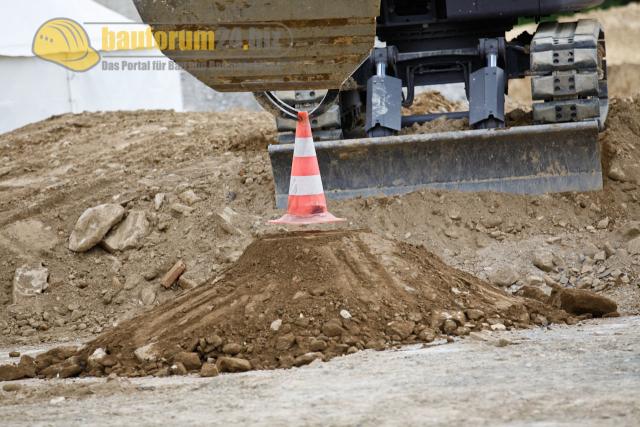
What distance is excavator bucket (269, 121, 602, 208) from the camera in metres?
8.84

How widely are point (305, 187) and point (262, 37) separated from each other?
42.5 inches

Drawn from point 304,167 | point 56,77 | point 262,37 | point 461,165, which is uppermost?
point 262,37

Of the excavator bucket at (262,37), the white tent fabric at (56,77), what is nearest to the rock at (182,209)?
the excavator bucket at (262,37)

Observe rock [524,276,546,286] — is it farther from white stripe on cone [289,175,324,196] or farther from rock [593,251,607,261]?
white stripe on cone [289,175,324,196]

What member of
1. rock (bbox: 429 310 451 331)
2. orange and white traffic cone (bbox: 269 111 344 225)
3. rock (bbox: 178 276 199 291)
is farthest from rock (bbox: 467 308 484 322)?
rock (bbox: 178 276 199 291)

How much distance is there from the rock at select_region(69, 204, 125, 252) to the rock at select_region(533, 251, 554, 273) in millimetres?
3121

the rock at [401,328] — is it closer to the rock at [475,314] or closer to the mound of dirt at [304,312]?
the mound of dirt at [304,312]

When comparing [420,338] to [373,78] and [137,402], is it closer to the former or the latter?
[137,402]

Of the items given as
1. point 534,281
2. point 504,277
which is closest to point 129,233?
point 504,277

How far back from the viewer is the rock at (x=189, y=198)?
902 cm

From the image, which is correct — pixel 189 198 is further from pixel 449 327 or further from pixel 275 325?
pixel 449 327

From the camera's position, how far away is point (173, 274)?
8.20 metres

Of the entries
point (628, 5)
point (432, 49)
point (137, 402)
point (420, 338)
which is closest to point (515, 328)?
point (420, 338)

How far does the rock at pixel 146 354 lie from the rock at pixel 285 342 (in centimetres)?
63
